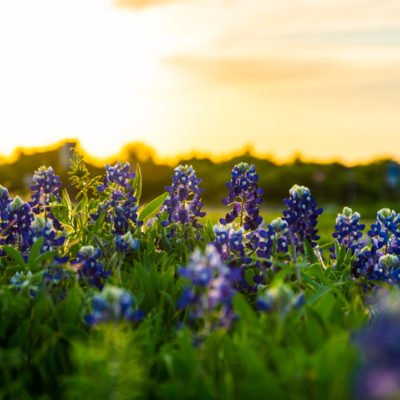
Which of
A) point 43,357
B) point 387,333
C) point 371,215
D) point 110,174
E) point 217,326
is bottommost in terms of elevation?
point 371,215

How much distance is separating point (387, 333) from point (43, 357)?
199 centimetres

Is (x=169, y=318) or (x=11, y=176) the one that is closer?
(x=169, y=318)

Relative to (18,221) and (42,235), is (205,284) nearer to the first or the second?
(42,235)

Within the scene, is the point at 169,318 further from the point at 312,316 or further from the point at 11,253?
the point at 11,253

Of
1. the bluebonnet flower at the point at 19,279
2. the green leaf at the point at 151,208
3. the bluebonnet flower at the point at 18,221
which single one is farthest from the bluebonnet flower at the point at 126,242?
the green leaf at the point at 151,208

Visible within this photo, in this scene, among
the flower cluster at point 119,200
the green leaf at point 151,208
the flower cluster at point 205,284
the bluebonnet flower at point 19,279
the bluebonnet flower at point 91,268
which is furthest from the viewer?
the green leaf at point 151,208

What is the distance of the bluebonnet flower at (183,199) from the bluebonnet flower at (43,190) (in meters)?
1.03

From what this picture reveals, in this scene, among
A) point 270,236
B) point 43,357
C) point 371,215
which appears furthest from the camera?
point 371,215

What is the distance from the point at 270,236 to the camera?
4023 millimetres

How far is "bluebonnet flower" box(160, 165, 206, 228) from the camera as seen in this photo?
15.8ft

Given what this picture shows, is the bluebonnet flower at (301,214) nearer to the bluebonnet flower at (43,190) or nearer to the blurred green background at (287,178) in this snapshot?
the bluebonnet flower at (43,190)

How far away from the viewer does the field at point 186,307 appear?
2.19m

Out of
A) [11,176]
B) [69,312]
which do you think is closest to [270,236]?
[69,312]

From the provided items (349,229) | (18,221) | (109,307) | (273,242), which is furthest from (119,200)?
(109,307)
